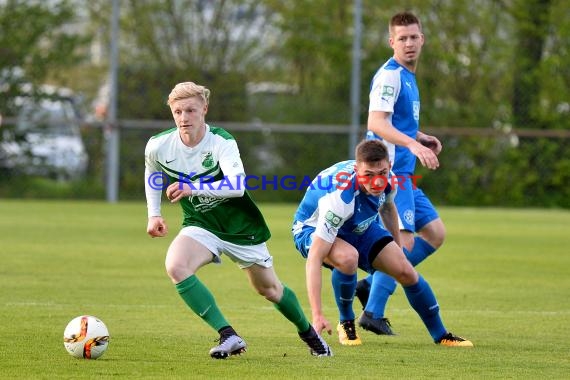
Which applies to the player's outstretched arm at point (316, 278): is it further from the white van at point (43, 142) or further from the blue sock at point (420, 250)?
the white van at point (43, 142)

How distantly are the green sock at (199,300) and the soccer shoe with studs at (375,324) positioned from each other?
5.05ft

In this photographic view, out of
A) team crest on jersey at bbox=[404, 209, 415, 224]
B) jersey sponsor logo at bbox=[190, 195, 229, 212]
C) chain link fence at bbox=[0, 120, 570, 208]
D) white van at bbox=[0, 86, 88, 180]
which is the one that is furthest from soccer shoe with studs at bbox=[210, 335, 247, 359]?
white van at bbox=[0, 86, 88, 180]

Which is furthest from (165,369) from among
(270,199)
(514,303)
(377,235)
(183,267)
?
(270,199)

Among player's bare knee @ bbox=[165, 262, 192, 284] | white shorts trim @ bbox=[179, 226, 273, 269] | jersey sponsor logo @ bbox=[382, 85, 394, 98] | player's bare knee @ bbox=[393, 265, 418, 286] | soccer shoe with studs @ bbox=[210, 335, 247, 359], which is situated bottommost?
soccer shoe with studs @ bbox=[210, 335, 247, 359]

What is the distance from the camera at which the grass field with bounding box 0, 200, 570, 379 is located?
5.95 meters

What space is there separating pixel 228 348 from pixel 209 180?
3.18 feet

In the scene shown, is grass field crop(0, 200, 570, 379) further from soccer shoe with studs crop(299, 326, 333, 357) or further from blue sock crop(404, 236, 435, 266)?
blue sock crop(404, 236, 435, 266)

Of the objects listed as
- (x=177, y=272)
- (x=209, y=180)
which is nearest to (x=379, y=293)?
(x=209, y=180)

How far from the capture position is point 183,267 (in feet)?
20.3

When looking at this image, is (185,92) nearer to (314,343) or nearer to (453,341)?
(314,343)

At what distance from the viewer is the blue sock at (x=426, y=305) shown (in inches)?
274

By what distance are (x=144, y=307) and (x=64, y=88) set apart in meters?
14.4

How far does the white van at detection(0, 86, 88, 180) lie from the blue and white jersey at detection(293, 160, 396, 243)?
14.5m

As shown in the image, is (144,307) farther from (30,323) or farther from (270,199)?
(270,199)
